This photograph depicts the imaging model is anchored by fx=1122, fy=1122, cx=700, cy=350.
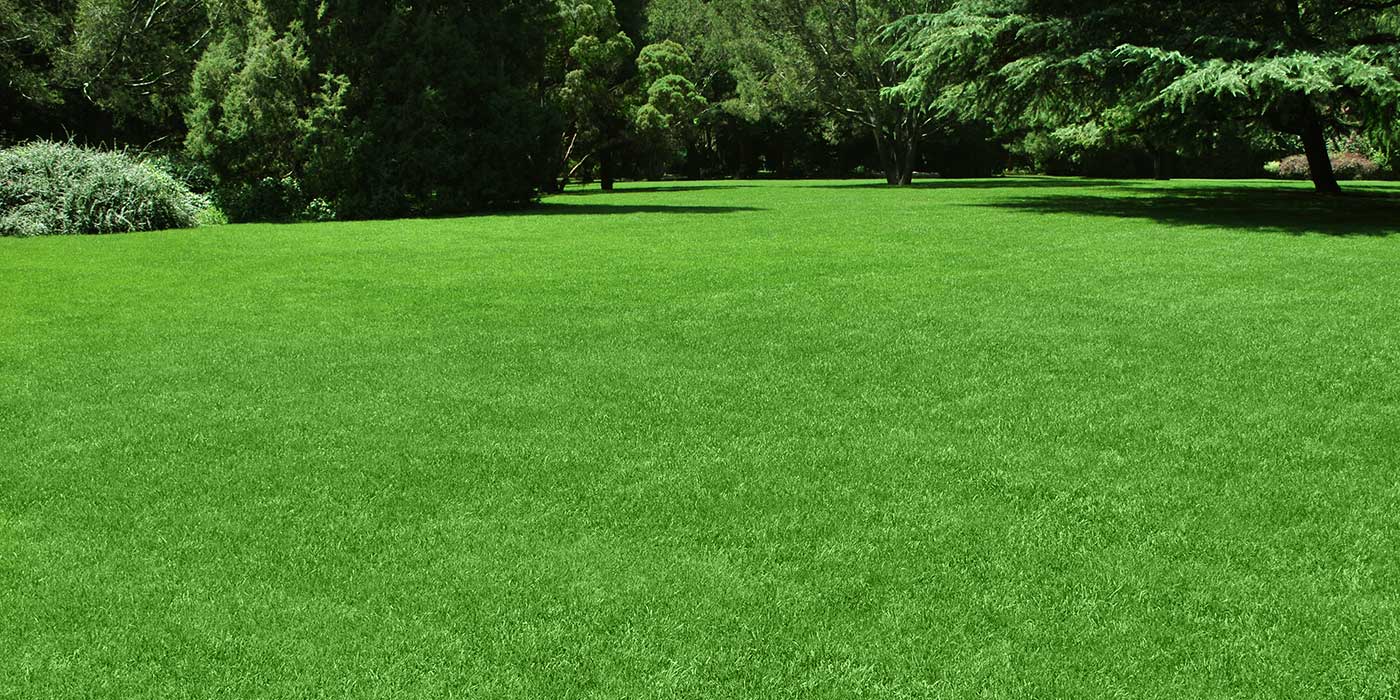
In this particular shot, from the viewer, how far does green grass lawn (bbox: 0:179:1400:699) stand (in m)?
3.61

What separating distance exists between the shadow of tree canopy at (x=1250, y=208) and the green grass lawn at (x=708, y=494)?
8124 mm

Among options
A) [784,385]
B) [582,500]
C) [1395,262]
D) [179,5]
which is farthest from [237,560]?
[179,5]

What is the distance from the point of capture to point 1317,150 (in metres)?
26.2

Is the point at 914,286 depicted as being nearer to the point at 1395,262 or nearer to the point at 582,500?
the point at 1395,262

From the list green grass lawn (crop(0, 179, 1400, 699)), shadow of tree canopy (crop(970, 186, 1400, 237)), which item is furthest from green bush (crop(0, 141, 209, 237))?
shadow of tree canopy (crop(970, 186, 1400, 237))

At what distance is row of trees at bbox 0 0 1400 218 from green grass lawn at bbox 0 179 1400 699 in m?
9.99

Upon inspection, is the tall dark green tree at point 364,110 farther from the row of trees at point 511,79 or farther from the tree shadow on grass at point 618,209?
the tree shadow on grass at point 618,209

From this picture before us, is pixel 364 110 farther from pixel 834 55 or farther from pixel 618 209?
pixel 834 55

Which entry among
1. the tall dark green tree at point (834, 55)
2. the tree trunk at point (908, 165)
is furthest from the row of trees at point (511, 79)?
the tree trunk at point (908, 165)

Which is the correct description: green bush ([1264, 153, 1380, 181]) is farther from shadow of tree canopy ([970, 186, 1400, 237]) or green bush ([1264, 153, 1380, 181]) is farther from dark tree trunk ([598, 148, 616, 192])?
dark tree trunk ([598, 148, 616, 192])

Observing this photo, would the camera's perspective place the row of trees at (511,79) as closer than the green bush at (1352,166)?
Yes

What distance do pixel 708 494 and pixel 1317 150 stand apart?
26079mm

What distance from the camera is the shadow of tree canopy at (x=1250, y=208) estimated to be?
1897 centimetres

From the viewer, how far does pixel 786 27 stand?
138 feet
